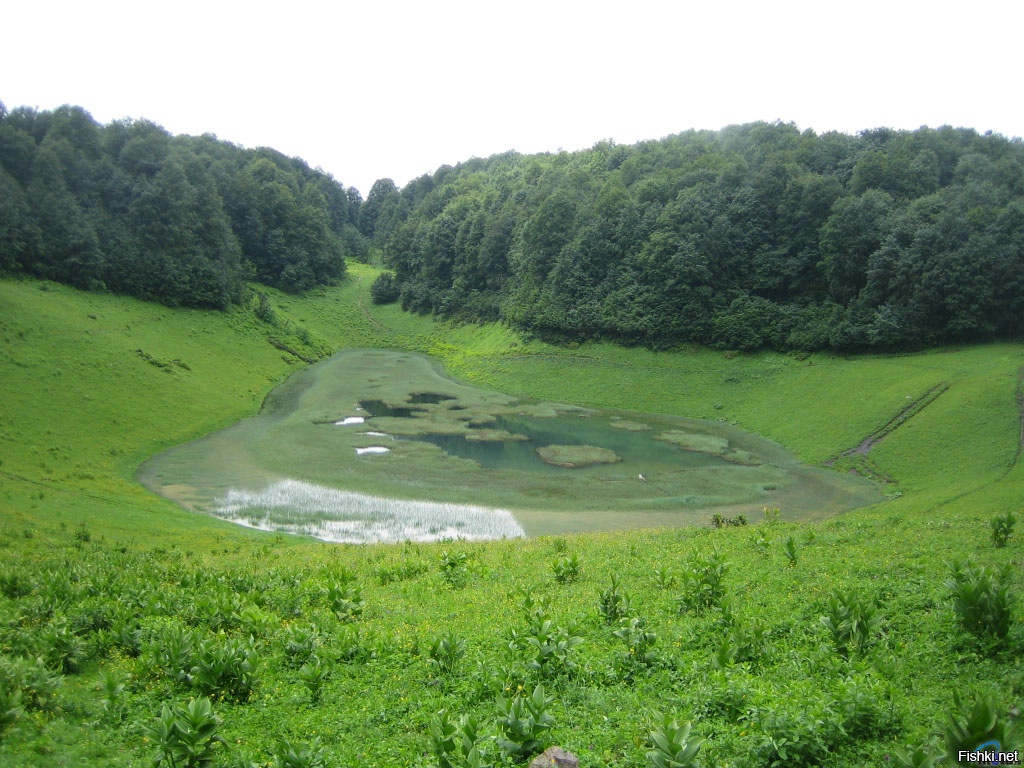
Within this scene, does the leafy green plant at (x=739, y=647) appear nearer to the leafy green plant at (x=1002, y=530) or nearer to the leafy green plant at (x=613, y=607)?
the leafy green plant at (x=613, y=607)

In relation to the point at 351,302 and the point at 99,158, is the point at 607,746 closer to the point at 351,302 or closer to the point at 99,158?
the point at 99,158

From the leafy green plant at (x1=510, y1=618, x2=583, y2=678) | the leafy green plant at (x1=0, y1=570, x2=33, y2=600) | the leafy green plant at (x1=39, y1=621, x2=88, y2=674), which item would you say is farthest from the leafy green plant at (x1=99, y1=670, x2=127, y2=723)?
the leafy green plant at (x1=0, y1=570, x2=33, y2=600)

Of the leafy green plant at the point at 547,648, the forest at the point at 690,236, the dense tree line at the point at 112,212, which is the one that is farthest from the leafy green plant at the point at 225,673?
the dense tree line at the point at 112,212

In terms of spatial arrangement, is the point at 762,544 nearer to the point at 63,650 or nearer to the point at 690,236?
the point at 63,650

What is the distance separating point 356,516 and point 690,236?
175ft

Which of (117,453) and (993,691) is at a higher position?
(993,691)

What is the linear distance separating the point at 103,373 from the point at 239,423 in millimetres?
11031

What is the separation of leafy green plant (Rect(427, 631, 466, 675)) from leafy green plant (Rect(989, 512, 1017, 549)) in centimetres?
1370

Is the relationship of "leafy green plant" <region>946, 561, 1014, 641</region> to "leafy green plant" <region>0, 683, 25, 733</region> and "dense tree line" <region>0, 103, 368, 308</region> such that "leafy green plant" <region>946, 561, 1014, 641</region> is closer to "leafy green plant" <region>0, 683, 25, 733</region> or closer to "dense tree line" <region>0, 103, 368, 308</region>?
"leafy green plant" <region>0, 683, 25, 733</region>

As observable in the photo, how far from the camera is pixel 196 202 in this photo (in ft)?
269

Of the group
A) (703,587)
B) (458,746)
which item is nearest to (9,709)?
(458,746)

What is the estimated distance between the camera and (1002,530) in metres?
16.0

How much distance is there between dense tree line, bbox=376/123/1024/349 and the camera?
56.3m

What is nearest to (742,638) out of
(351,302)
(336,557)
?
(336,557)
